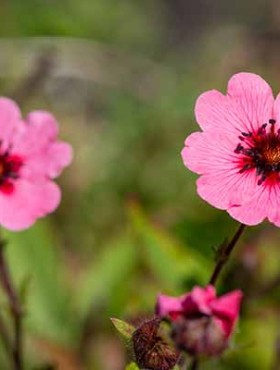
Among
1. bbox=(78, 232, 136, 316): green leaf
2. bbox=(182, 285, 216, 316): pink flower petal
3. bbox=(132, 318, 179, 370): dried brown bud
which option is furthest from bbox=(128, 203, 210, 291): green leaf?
bbox=(182, 285, 216, 316): pink flower petal

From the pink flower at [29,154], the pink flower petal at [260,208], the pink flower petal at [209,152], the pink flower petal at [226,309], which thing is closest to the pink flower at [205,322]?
the pink flower petal at [226,309]

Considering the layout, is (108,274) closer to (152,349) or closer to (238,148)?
(238,148)

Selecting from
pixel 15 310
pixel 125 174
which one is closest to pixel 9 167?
pixel 15 310

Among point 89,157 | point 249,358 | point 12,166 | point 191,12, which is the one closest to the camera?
point 12,166

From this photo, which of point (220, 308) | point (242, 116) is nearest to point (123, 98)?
point (242, 116)

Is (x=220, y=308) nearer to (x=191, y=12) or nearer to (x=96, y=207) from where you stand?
(x=96, y=207)

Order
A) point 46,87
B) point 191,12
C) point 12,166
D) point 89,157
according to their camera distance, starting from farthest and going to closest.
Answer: point 191,12 < point 46,87 < point 89,157 < point 12,166
